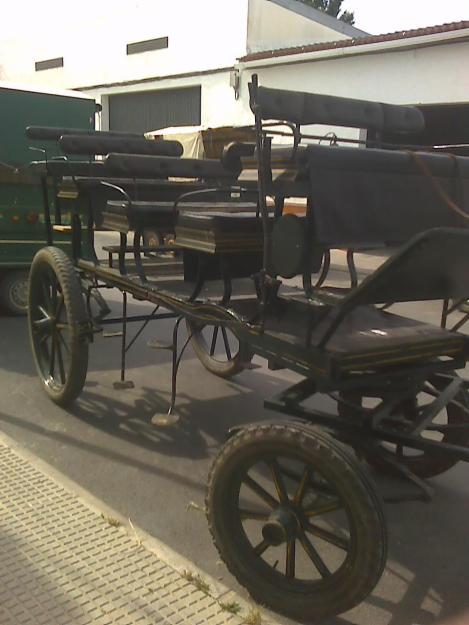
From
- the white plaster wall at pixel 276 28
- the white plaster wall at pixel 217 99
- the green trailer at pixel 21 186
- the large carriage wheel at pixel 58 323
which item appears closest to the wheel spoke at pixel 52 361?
the large carriage wheel at pixel 58 323

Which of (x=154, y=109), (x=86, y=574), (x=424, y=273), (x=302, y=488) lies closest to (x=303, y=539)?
(x=302, y=488)

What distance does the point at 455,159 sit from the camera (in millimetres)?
2553

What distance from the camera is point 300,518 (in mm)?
2250

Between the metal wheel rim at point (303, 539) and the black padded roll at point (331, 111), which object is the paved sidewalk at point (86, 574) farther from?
the black padded roll at point (331, 111)

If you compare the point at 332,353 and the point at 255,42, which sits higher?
the point at 255,42

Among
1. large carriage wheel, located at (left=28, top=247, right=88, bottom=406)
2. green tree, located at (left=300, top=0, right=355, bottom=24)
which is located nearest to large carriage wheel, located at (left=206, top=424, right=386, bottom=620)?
large carriage wheel, located at (left=28, top=247, right=88, bottom=406)

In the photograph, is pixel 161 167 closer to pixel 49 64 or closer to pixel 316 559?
pixel 316 559

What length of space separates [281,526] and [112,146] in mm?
3064

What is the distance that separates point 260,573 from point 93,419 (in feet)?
6.52

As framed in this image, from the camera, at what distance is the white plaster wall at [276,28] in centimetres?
1619

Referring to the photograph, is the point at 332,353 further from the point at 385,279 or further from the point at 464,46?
the point at 464,46

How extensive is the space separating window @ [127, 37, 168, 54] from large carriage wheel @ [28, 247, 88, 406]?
1587cm

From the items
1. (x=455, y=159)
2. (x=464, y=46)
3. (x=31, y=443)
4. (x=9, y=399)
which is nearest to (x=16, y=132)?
(x=9, y=399)

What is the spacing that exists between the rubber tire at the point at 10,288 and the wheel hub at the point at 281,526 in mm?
5018
